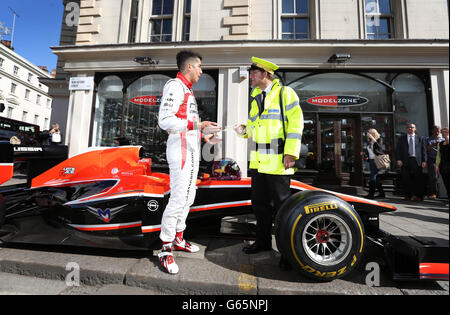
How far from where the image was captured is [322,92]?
22.4 feet

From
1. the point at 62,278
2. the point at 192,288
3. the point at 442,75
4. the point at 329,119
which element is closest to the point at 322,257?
the point at 192,288

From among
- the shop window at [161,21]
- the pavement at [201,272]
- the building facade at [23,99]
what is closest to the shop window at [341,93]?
the shop window at [161,21]

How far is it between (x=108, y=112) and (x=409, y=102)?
10309 millimetres

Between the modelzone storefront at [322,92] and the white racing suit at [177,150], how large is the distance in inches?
178

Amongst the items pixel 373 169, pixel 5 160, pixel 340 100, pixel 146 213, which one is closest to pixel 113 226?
pixel 146 213

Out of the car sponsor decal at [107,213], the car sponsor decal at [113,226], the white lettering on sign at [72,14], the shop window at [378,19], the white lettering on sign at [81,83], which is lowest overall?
the car sponsor decal at [113,226]

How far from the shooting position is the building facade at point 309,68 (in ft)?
21.0

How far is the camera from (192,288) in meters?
1.55

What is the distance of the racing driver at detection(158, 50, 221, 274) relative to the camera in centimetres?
180

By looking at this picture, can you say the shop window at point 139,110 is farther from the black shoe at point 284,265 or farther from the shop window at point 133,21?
the black shoe at point 284,265

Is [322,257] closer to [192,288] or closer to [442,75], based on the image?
[192,288]

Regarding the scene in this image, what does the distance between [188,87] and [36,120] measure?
34.4 metres

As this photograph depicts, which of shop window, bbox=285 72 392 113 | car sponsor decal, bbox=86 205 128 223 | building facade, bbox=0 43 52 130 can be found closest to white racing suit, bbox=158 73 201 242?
car sponsor decal, bbox=86 205 128 223

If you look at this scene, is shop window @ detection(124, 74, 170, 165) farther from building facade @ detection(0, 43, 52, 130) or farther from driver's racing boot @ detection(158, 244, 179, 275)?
building facade @ detection(0, 43, 52, 130)
